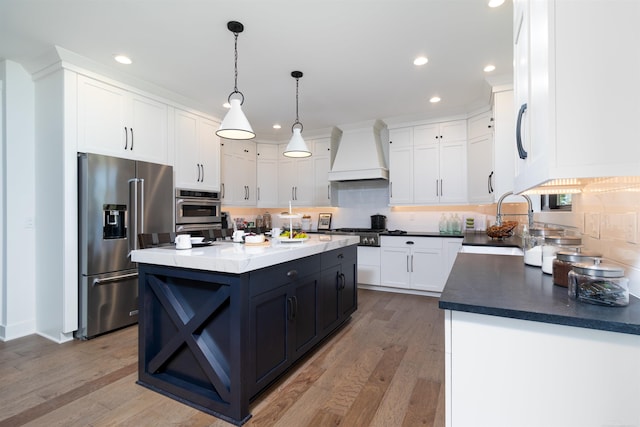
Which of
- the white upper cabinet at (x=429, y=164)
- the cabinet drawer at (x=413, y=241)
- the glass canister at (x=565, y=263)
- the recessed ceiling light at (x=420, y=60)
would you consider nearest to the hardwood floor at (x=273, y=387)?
the glass canister at (x=565, y=263)

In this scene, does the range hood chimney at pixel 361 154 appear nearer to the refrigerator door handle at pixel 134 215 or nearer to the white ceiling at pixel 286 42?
the white ceiling at pixel 286 42

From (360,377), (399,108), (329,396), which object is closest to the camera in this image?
(329,396)

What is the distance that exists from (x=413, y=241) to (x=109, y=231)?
3611 mm

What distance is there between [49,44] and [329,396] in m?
A: 3.53

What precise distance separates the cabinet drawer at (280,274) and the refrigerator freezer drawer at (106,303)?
200cm

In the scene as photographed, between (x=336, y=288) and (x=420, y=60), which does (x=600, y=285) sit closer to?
(x=336, y=288)

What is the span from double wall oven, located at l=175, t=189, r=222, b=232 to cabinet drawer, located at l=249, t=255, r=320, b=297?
2.07m

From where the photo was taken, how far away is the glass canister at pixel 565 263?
109 centimetres

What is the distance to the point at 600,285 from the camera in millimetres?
918

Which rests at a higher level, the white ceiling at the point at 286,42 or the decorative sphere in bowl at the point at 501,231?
the white ceiling at the point at 286,42

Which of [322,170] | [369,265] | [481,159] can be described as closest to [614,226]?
[481,159]

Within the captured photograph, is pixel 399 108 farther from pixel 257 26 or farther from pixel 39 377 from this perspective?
pixel 39 377

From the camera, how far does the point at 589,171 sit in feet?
2.57

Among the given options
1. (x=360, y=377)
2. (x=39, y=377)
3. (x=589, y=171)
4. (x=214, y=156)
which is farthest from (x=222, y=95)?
(x=589, y=171)
